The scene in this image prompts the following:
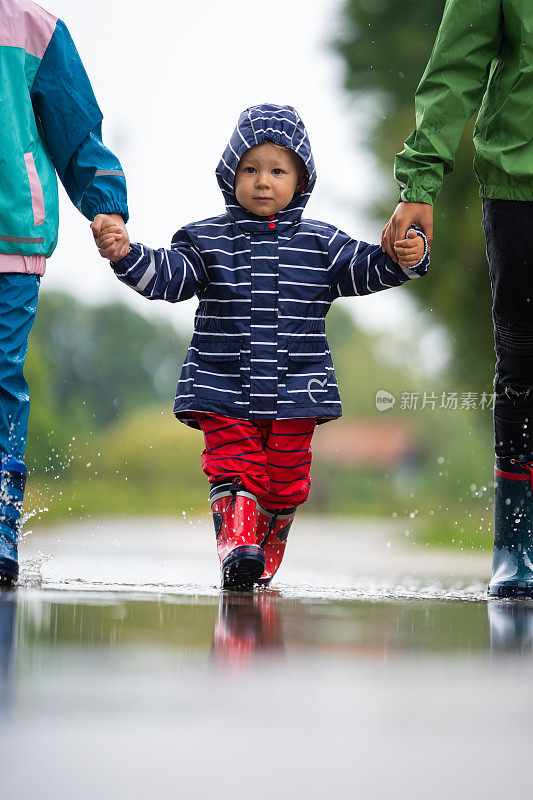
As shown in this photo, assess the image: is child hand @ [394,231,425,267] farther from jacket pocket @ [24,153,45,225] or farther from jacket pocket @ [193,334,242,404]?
jacket pocket @ [24,153,45,225]

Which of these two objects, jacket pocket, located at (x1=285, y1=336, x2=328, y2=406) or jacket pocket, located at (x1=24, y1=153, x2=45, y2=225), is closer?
jacket pocket, located at (x1=24, y1=153, x2=45, y2=225)

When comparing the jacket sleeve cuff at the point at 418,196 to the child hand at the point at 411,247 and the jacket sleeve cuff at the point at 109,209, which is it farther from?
the jacket sleeve cuff at the point at 109,209

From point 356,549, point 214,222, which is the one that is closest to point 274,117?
point 214,222

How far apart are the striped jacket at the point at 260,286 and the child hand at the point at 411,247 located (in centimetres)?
3

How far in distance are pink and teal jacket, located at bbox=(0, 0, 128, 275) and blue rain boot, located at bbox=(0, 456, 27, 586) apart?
376 millimetres

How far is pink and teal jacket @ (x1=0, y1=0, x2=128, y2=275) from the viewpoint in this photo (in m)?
2.24

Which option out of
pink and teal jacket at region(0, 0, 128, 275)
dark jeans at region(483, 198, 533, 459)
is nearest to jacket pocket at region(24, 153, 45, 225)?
pink and teal jacket at region(0, 0, 128, 275)

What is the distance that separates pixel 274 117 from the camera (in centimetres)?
249

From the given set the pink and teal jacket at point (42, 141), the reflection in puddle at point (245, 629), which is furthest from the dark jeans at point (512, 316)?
the pink and teal jacket at point (42, 141)

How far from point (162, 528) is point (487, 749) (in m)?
5.39

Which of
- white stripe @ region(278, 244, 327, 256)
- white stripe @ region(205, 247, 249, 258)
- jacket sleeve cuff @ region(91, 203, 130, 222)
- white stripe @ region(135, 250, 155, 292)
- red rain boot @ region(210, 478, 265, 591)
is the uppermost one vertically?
jacket sleeve cuff @ region(91, 203, 130, 222)

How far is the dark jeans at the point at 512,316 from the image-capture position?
7.25ft
